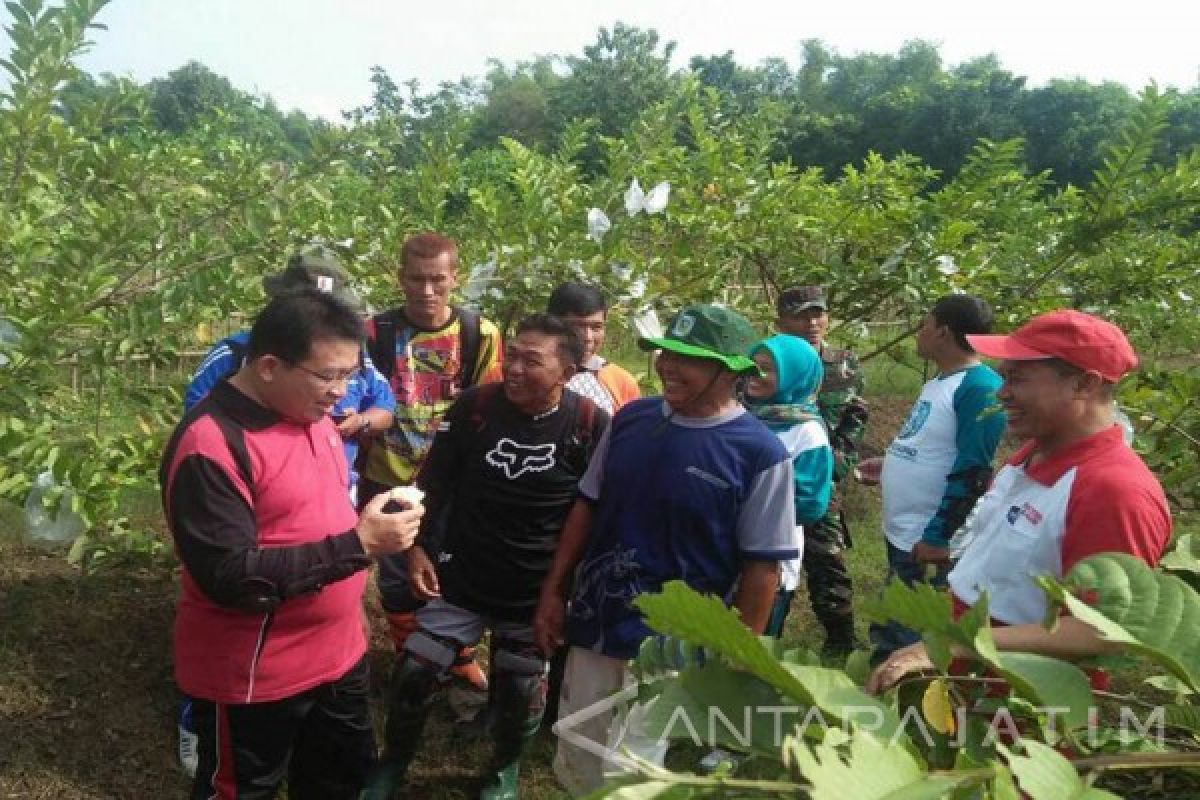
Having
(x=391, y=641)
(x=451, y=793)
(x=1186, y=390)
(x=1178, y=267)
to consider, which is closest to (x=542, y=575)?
(x=451, y=793)

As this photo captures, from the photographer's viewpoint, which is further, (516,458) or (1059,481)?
(516,458)

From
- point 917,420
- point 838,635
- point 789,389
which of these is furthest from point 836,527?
point 789,389

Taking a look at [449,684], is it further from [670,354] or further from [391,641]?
[670,354]

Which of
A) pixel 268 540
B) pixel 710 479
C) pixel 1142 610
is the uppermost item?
pixel 1142 610

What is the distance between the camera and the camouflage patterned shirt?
411cm

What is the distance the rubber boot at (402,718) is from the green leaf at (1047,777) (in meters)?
2.26

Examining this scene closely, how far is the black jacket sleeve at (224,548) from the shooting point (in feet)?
6.03

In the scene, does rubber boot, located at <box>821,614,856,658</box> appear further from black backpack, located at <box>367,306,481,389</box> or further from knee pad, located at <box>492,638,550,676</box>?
black backpack, located at <box>367,306,481,389</box>

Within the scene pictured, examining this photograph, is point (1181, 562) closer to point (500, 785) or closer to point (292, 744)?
point (292, 744)

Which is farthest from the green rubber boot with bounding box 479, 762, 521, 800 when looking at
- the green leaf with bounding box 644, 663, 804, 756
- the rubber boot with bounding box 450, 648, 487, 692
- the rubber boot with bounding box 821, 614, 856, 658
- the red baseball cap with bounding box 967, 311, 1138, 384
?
the green leaf with bounding box 644, 663, 804, 756

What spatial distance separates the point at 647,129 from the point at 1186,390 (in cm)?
271

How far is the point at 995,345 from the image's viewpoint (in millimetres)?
2029

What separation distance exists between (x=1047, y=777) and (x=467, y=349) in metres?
2.80

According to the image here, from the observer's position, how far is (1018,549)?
1.82 meters
